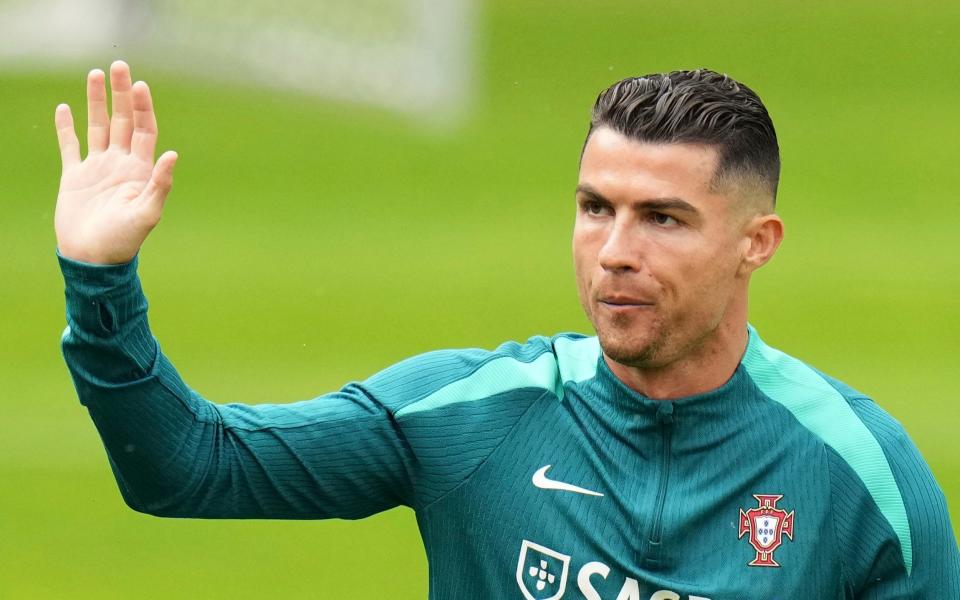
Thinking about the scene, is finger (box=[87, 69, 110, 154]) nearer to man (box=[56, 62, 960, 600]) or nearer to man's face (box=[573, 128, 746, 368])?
man (box=[56, 62, 960, 600])

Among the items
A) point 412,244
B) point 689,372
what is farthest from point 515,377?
point 412,244

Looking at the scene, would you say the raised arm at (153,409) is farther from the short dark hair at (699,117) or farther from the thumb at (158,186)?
the short dark hair at (699,117)

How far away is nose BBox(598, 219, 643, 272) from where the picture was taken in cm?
313

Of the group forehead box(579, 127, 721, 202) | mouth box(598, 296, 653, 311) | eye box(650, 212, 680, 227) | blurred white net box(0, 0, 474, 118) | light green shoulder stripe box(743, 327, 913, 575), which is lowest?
light green shoulder stripe box(743, 327, 913, 575)

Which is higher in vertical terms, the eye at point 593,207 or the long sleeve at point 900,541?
the eye at point 593,207

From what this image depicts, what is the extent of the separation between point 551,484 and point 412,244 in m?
5.89

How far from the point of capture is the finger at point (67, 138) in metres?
3.04

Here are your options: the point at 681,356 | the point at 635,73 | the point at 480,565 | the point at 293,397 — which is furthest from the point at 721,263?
the point at 635,73

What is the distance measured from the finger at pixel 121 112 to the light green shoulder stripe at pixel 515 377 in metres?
0.78

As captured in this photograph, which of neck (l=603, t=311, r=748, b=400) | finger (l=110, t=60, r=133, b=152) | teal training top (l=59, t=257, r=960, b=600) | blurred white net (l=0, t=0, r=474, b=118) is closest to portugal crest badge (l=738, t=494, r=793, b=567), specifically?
teal training top (l=59, t=257, r=960, b=600)

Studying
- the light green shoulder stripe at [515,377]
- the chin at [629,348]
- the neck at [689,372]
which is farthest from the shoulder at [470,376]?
the chin at [629,348]

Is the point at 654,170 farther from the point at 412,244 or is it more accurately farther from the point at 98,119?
the point at 412,244

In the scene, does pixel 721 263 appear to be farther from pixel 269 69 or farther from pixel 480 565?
pixel 269 69

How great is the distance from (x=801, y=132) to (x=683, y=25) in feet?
6.47
